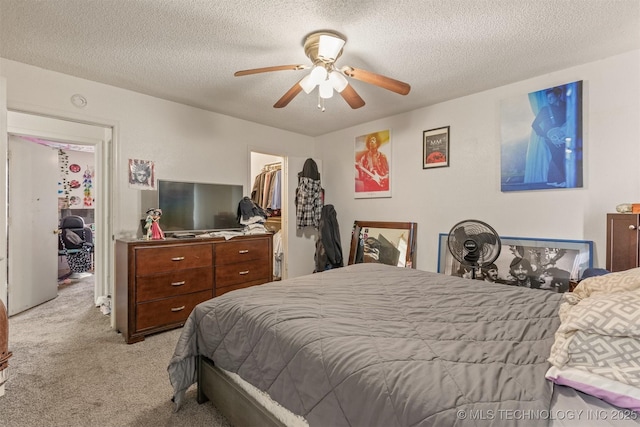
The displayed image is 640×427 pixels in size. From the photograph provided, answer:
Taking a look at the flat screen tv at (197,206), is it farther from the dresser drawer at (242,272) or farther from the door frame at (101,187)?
the door frame at (101,187)

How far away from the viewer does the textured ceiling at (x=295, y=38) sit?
5.41ft

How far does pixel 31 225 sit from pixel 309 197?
335 cm

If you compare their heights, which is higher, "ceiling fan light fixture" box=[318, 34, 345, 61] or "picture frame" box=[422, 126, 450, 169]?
"ceiling fan light fixture" box=[318, 34, 345, 61]

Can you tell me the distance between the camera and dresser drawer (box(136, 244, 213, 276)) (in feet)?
8.17

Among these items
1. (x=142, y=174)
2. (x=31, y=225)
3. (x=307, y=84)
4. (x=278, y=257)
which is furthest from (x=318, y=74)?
(x=31, y=225)

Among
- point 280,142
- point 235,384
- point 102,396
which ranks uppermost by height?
point 280,142

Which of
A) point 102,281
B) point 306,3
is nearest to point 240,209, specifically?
point 102,281

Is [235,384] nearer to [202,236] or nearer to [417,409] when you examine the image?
[417,409]

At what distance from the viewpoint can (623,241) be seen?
1.85 m

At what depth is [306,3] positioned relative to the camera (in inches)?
63.0

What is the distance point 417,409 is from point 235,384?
99 centimetres

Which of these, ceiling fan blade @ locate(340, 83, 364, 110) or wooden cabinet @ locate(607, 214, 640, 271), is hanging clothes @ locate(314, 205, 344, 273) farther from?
wooden cabinet @ locate(607, 214, 640, 271)

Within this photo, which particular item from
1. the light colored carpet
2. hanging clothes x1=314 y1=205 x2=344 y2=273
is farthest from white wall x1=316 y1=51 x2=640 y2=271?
the light colored carpet

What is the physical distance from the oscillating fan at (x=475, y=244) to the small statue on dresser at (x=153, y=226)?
268 cm
